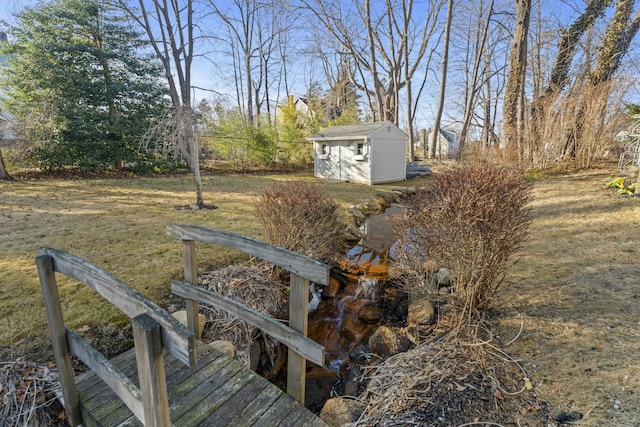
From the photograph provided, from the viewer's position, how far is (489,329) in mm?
2875

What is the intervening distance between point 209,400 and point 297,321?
734 mm

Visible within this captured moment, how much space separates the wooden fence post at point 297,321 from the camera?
6.50ft

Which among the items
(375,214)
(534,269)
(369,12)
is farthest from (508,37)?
(534,269)

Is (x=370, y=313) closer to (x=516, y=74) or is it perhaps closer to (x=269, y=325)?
(x=269, y=325)

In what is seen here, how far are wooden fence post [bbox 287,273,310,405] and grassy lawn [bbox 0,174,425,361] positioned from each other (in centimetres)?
191

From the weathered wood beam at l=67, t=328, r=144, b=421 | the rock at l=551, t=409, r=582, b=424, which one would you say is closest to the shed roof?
the rock at l=551, t=409, r=582, b=424

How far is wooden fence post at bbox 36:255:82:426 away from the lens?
168 cm

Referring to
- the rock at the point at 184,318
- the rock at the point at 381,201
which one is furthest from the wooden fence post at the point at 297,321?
the rock at the point at 381,201

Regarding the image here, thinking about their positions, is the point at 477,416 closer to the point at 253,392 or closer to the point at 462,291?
the point at 462,291

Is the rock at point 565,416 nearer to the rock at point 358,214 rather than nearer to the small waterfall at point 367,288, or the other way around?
the small waterfall at point 367,288

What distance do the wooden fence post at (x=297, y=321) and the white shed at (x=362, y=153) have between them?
1174 centimetres

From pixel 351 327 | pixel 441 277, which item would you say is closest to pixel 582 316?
pixel 441 277

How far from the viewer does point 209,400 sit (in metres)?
1.95

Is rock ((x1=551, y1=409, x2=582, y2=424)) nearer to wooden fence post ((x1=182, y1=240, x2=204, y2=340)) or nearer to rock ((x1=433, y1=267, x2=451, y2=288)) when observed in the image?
rock ((x1=433, y1=267, x2=451, y2=288))
